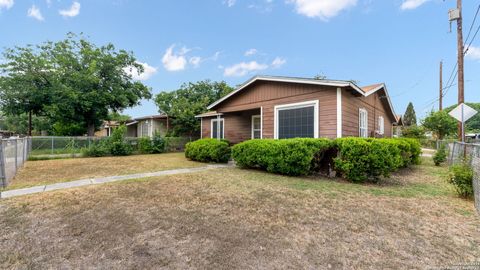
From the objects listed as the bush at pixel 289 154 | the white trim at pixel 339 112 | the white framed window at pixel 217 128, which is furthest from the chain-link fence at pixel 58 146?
the white trim at pixel 339 112

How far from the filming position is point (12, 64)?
1612 centimetres

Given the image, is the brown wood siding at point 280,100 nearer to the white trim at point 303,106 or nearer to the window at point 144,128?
the white trim at point 303,106

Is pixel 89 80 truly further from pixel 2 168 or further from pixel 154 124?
pixel 2 168

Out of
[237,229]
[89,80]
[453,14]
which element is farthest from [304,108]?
[89,80]

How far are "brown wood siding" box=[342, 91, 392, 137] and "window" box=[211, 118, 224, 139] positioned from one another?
846 centimetres

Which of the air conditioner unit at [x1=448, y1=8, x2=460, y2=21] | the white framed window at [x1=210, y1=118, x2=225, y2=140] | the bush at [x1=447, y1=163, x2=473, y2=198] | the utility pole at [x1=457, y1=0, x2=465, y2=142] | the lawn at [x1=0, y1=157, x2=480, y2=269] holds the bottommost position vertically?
the lawn at [x1=0, y1=157, x2=480, y2=269]

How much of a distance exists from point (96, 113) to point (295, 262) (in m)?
21.3

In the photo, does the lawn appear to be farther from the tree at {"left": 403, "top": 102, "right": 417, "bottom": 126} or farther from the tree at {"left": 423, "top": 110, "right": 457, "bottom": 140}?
the tree at {"left": 403, "top": 102, "right": 417, "bottom": 126}

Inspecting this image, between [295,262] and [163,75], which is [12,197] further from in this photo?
[163,75]

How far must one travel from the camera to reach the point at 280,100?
32.3 ft

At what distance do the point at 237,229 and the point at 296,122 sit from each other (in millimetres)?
7004

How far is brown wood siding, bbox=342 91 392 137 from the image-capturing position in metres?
8.23

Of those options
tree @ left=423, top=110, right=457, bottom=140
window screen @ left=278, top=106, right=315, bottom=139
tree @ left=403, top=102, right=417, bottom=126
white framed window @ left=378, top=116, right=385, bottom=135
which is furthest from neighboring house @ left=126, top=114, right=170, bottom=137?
tree @ left=403, top=102, right=417, bottom=126

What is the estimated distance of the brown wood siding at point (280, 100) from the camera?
817 centimetres
